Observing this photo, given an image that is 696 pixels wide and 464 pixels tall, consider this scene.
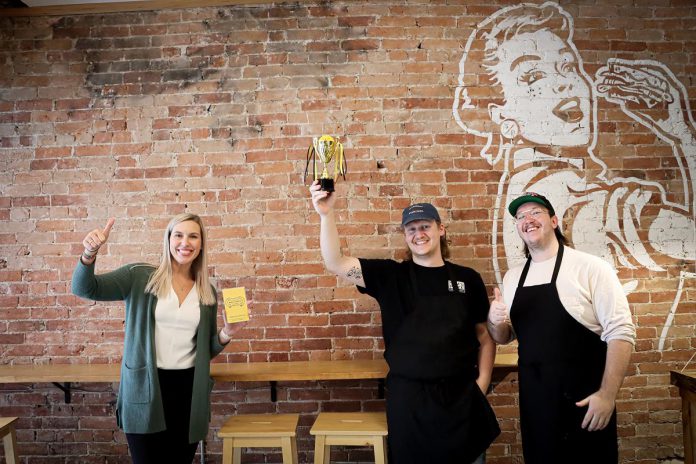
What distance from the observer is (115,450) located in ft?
9.53

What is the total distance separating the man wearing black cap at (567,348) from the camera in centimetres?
191

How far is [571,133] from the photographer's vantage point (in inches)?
117

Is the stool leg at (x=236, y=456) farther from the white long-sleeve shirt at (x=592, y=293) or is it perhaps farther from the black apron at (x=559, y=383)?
the white long-sleeve shirt at (x=592, y=293)

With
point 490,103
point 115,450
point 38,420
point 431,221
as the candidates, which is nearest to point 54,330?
point 38,420

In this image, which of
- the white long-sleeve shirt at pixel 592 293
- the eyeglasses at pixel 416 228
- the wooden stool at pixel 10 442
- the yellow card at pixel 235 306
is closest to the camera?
the white long-sleeve shirt at pixel 592 293

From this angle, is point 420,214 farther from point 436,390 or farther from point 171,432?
point 171,432

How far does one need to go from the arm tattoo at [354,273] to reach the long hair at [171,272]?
2.30 ft

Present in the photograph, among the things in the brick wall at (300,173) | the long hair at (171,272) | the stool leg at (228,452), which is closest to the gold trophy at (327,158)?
the brick wall at (300,173)

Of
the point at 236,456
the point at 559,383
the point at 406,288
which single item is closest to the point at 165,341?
the point at 236,456

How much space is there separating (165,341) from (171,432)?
42cm

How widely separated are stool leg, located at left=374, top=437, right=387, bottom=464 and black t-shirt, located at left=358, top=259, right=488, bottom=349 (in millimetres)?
497

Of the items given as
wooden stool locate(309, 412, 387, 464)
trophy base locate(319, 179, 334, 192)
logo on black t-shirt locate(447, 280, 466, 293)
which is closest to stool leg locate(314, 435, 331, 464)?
wooden stool locate(309, 412, 387, 464)

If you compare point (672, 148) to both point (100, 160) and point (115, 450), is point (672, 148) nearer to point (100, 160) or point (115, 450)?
point (100, 160)

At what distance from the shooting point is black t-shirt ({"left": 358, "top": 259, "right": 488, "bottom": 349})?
2.19 meters
